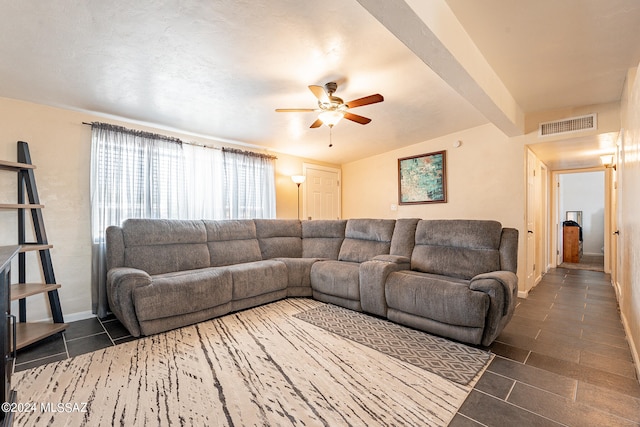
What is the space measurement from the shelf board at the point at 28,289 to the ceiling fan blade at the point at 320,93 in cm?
286

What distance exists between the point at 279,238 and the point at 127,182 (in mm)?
2075

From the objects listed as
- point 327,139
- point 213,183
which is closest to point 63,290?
point 213,183

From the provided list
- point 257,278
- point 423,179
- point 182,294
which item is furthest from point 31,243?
point 423,179

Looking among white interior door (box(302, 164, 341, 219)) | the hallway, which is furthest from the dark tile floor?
white interior door (box(302, 164, 341, 219))

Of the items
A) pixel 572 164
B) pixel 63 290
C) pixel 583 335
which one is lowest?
pixel 583 335

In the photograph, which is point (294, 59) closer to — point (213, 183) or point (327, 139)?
point (327, 139)

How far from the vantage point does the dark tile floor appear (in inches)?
59.6

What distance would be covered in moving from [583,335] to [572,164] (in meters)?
3.84

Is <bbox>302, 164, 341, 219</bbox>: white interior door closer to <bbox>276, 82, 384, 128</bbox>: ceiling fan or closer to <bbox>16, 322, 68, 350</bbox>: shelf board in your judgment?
<bbox>276, 82, 384, 128</bbox>: ceiling fan

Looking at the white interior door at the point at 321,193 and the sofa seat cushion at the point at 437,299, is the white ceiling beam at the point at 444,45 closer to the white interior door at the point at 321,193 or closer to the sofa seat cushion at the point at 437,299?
the sofa seat cushion at the point at 437,299

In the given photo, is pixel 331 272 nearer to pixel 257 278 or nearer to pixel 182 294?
pixel 257 278

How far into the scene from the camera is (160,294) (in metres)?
2.53

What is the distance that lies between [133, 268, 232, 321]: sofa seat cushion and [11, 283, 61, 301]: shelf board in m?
0.79

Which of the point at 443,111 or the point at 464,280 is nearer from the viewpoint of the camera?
the point at 464,280
